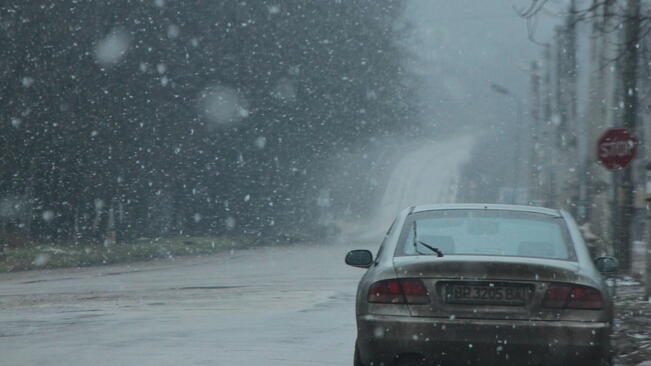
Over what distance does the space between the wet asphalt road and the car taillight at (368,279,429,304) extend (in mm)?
2444

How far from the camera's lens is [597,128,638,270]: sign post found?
1487 centimetres

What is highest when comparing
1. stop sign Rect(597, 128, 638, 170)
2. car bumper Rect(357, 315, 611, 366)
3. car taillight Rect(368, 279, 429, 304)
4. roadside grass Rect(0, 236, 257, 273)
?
stop sign Rect(597, 128, 638, 170)

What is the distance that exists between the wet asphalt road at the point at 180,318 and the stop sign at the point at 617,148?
4.00 metres

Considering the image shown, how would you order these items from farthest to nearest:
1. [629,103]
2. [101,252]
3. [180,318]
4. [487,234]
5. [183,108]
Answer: [183,108], [101,252], [629,103], [180,318], [487,234]

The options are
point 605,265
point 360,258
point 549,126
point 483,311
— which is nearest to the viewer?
point 483,311

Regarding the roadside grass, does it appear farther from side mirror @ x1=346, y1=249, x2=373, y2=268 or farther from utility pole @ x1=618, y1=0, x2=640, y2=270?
side mirror @ x1=346, y1=249, x2=373, y2=268

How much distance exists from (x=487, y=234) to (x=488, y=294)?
0.91 m

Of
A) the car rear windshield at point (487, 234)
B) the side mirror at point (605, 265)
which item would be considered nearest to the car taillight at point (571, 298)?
the car rear windshield at point (487, 234)

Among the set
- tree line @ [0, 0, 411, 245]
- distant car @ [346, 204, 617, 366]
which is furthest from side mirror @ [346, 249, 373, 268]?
tree line @ [0, 0, 411, 245]

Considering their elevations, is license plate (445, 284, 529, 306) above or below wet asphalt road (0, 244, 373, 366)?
above

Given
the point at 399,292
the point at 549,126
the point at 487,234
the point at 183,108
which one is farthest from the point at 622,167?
the point at 549,126

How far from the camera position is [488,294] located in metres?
6.85

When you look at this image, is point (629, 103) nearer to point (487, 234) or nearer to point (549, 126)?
point (487, 234)

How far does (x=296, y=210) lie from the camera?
147ft
